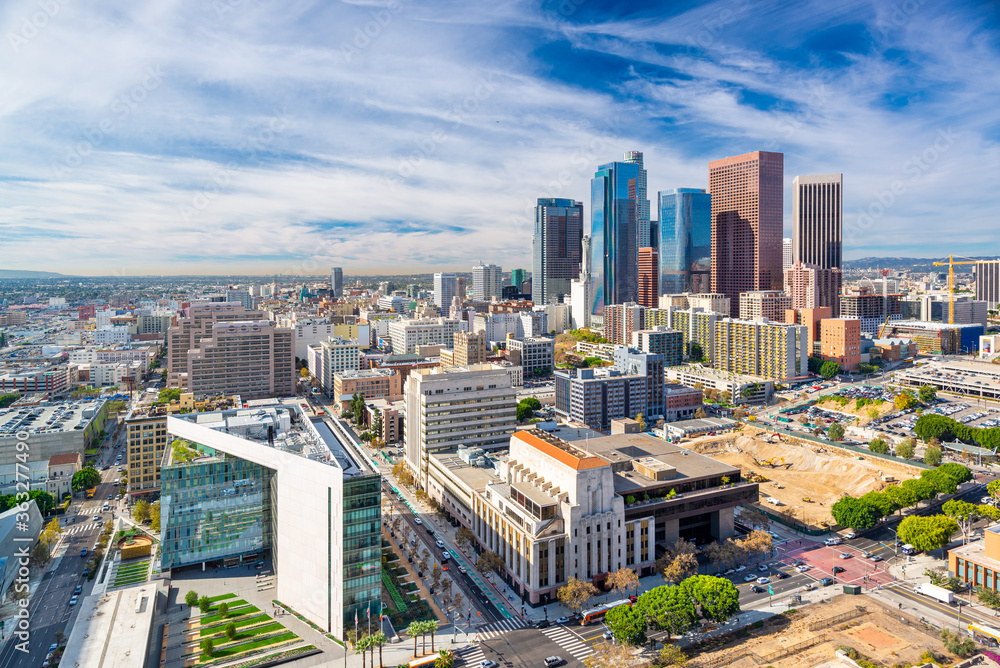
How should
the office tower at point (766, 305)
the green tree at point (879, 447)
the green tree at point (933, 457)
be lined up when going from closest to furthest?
the green tree at point (933, 457) → the green tree at point (879, 447) → the office tower at point (766, 305)

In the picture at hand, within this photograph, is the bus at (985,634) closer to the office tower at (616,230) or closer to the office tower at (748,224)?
the office tower at (748,224)

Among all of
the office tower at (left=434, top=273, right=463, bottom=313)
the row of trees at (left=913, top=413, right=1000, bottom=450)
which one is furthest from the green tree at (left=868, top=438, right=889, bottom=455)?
the office tower at (left=434, top=273, right=463, bottom=313)

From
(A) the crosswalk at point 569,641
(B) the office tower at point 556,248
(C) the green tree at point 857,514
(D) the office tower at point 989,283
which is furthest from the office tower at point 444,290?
(A) the crosswalk at point 569,641

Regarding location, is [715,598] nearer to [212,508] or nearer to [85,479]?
[212,508]

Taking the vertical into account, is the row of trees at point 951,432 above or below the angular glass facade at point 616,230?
below

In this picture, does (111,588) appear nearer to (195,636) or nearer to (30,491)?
(195,636)

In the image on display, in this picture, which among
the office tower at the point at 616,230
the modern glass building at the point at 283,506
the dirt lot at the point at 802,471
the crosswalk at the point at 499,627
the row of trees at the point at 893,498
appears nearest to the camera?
the modern glass building at the point at 283,506

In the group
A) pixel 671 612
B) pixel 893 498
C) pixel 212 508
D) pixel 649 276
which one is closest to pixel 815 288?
pixel 649 276

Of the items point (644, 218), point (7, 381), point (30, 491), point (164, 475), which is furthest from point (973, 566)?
point (644, 218)
